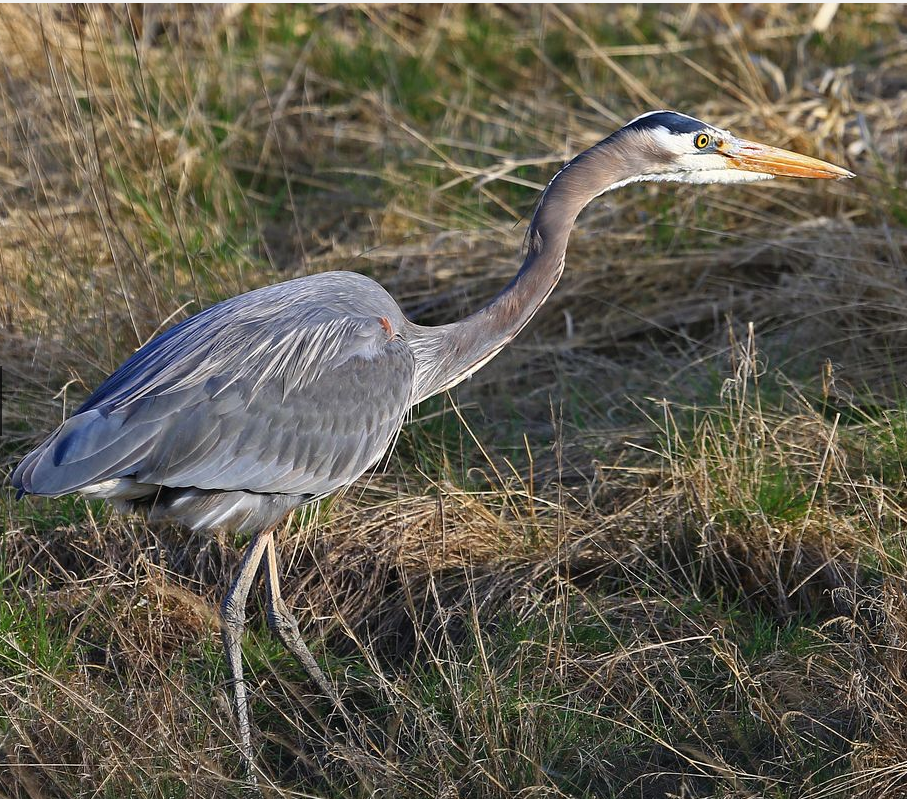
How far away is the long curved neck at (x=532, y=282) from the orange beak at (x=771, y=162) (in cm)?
32

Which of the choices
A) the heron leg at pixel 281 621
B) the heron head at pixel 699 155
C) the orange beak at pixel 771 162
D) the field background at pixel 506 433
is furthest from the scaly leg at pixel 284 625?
the orange beak at pixel 771 162

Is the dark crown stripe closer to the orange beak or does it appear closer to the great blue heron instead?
the great blue heron

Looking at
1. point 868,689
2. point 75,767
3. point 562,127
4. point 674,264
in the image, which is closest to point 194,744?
point 75,767

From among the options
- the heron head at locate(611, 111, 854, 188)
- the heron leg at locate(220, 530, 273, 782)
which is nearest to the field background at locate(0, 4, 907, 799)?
the heron leg at locate(220, 530, 273, 782)

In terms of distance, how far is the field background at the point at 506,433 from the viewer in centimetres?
303

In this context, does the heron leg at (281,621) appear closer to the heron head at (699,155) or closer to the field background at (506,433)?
the field background at (506,433)

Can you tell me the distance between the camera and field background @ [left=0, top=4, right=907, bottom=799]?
9.93 ft

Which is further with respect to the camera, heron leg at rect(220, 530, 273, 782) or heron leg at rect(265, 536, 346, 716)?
heron leg at rect(265, 536, 346, 716)

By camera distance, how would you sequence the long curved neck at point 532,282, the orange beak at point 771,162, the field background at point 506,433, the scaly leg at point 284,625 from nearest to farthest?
the field background at point 506,433 → the scaly leg at point 284,625 → the long curved neck at point 532,282 → the orange beak at point 771,162

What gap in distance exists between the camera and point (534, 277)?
12.4 ft

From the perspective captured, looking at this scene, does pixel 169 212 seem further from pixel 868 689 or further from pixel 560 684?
pixel 868 689

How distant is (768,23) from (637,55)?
73 centimetres

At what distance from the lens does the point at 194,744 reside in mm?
3066

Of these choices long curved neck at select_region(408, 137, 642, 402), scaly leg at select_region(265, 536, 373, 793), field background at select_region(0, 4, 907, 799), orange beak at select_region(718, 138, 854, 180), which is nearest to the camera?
field background at select_region(0, 4, 907, 799)
